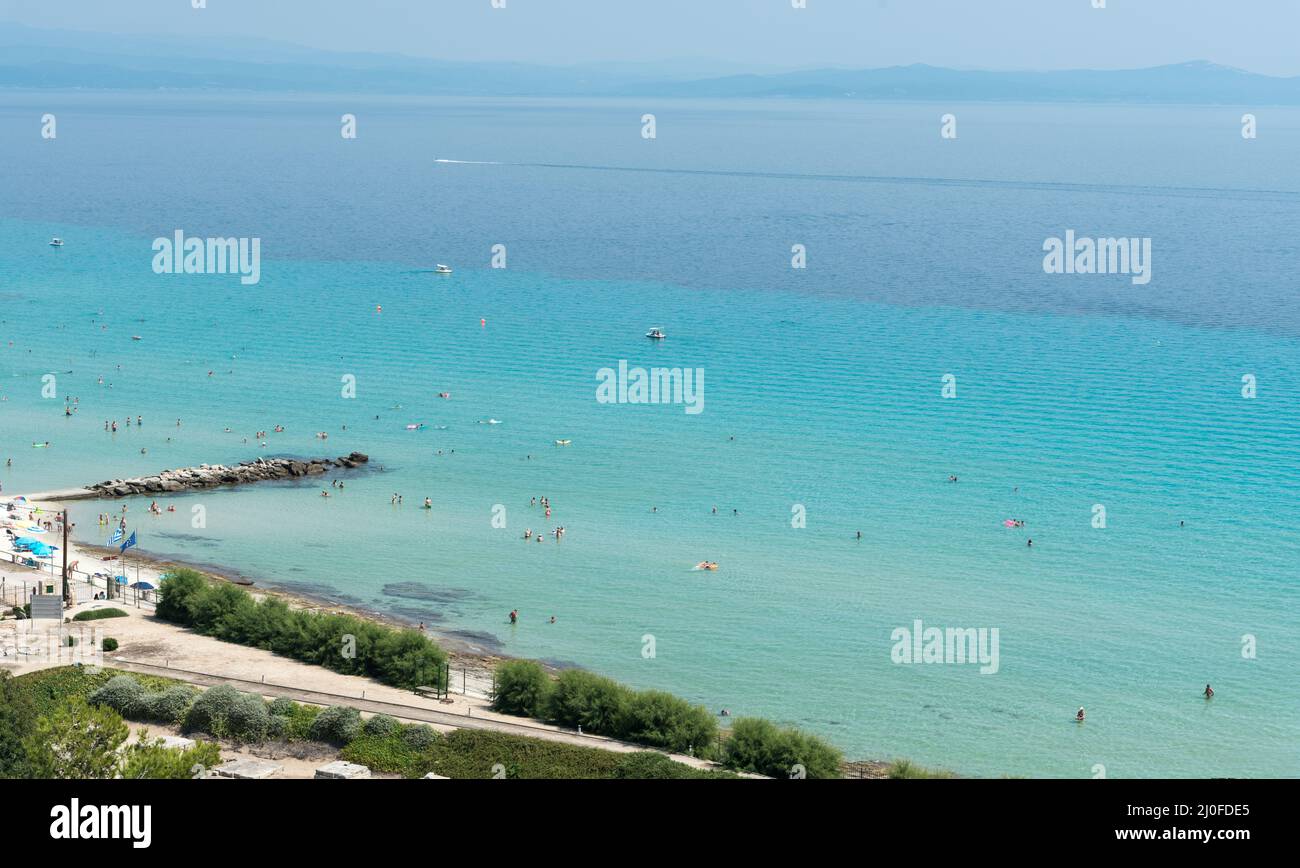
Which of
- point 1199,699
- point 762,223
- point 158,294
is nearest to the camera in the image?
point 1199,699

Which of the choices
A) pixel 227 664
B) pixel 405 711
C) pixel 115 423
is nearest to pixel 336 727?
pixel 405 711

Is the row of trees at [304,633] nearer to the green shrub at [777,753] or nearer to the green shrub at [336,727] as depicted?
the green shrub at [336,727]

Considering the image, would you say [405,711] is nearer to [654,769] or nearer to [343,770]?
[343,770]

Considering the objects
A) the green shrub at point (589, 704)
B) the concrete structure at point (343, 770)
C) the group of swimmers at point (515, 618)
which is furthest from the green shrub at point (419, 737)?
the group of swimmers at point (515, 618)

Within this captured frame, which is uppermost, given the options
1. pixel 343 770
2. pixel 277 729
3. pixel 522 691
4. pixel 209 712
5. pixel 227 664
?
pixel 227 664

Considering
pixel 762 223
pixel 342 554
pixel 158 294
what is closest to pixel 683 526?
pixel 342 554

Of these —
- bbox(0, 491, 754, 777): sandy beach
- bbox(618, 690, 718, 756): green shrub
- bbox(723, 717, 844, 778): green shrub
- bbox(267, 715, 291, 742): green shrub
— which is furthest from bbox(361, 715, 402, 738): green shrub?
bbox(723, 717, 844, 778): green shrub

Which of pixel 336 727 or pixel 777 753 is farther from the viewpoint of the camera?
pixel 336 727

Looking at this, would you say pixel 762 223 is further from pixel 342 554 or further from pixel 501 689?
pixel 501 689
